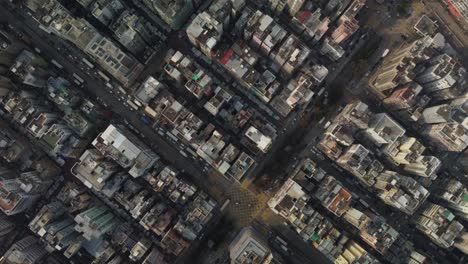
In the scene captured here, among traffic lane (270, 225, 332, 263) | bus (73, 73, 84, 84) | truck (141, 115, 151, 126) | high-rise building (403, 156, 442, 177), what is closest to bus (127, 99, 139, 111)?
truck (141, 115, 151, 126)

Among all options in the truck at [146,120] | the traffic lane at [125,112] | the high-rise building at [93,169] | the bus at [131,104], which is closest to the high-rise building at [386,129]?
the traffic lane at [125,112]

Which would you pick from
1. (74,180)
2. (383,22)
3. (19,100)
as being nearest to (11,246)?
(74,180)

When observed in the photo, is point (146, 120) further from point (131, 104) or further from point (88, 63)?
point (88, 63)

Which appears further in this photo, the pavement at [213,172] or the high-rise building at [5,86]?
the pavement at [213,172]

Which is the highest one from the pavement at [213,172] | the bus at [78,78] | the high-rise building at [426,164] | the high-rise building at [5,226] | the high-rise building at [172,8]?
the high-rise building at [426,164]

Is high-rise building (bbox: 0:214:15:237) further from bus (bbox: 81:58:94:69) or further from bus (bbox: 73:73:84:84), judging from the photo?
bus (bbox: 81:58:94:69)

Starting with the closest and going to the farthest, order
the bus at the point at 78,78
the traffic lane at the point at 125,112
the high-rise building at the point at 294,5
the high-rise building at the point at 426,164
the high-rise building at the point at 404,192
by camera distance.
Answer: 1. the high-rise building at the point at 426,164
2. the high-rise building at the point at 404,192
3. the high-rise building at the point at 294,5
4. the traffic lane at the point at 125,112
5. the bus at the point at 78,78

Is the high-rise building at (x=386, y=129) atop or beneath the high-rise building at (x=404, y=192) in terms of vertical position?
atop

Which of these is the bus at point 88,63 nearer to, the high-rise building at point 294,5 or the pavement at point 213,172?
the pavement at point 213,172

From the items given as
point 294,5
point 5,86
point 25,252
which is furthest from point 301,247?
point 5,86

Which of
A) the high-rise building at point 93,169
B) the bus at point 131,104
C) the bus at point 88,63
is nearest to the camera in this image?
the high-rise building at point 93,169
